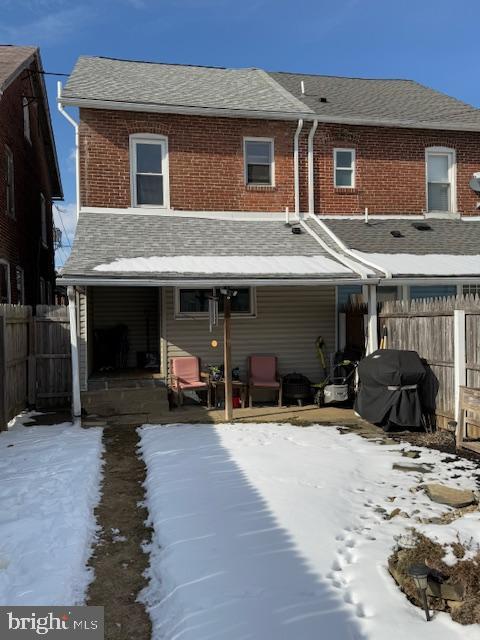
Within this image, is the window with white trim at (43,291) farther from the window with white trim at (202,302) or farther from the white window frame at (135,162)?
the window with white trim at (202,302)

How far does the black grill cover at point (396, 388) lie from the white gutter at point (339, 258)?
1.65 m

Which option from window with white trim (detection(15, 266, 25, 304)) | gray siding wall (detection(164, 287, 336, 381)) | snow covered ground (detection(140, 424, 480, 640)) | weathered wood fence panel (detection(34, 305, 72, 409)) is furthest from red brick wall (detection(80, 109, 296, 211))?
snow covered ground (detection(140, 424, 480, 640))

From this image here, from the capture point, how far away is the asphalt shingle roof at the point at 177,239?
970cm

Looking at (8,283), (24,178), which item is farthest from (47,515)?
(24,178)

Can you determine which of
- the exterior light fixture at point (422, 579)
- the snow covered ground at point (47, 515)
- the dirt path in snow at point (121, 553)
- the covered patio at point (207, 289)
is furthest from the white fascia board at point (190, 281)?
the exterior light fixture at point (422, 579)

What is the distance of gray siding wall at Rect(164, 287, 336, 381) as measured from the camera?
10867mm

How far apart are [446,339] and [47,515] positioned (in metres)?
6.02

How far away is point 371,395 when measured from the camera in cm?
853

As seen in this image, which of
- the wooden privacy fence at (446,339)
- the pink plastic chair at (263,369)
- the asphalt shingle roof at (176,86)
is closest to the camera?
the wooden privacy fence at (446,339)

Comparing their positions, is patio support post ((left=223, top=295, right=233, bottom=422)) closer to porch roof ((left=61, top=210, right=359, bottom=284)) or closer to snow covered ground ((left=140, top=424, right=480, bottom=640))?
porch roof ((left=61, top=210, right=359, bottom=284))

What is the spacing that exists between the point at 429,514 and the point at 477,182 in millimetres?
10673

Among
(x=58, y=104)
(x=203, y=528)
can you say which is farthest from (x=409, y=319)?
(x=58, y=104)

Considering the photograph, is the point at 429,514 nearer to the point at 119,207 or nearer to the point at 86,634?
the point at 86,634

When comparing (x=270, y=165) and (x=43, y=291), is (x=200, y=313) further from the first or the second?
(x=43, y=291)
